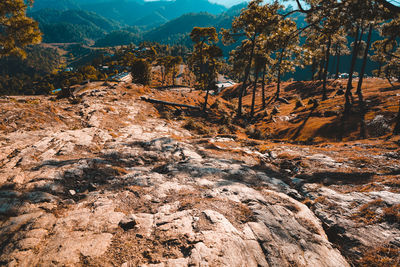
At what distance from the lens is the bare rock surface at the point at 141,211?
4.00m

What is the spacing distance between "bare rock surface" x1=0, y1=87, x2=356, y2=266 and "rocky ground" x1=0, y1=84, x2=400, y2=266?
0.10ft

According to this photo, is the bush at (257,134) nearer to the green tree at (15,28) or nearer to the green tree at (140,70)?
the green tree at (15,28)

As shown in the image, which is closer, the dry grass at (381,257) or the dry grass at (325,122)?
the dry grass at (381,257)

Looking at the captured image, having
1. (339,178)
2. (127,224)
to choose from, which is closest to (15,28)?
(127,224)

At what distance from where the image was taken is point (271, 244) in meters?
4.84

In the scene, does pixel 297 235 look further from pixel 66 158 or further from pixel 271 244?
pixel 66 158

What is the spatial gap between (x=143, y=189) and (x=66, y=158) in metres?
4.63

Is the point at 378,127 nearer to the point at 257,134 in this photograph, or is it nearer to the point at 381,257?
the point at 257,134

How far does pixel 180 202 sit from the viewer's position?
6160 mm

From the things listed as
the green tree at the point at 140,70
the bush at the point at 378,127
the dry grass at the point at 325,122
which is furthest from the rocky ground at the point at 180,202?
the green tree at the point at 140,70

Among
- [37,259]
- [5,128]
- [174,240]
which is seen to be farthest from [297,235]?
[5,128]

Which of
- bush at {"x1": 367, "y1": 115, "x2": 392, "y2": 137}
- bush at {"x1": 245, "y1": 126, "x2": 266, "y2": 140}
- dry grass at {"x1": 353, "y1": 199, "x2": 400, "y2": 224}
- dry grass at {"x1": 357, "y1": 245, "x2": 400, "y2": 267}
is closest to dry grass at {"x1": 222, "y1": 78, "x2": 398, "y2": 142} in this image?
bush at {"x1": 367, "y1": 115, "x2": 392, "y2": 137}

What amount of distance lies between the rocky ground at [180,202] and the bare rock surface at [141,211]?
3cm

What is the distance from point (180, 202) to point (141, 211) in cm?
128
